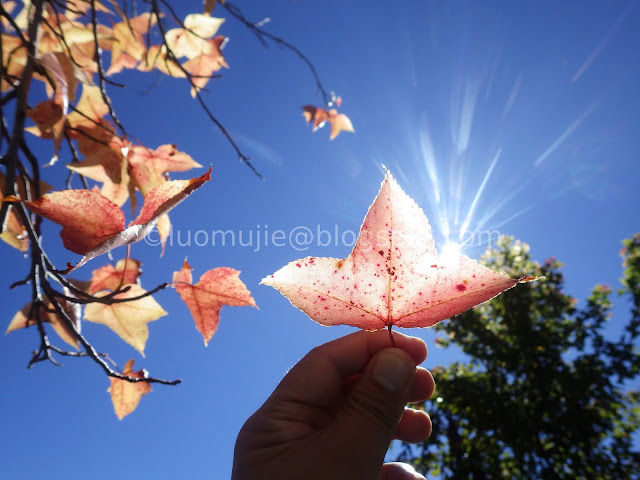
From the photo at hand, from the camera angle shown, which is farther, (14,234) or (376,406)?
(14,234)

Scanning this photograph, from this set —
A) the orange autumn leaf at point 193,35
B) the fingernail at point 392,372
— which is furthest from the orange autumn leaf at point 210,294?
the orange autumn leaf at point 193,35

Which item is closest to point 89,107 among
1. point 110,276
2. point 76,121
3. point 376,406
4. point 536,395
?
point 76,121

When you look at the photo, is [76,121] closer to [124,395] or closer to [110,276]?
[110,276]

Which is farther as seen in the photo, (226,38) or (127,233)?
(226,38)

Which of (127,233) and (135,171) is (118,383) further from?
(127,233)

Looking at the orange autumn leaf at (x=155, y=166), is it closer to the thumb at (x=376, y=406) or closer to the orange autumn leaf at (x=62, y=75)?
the orange autumn leaf at (x=62, y=75)

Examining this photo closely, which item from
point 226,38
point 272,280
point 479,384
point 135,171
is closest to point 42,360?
point 135,171
